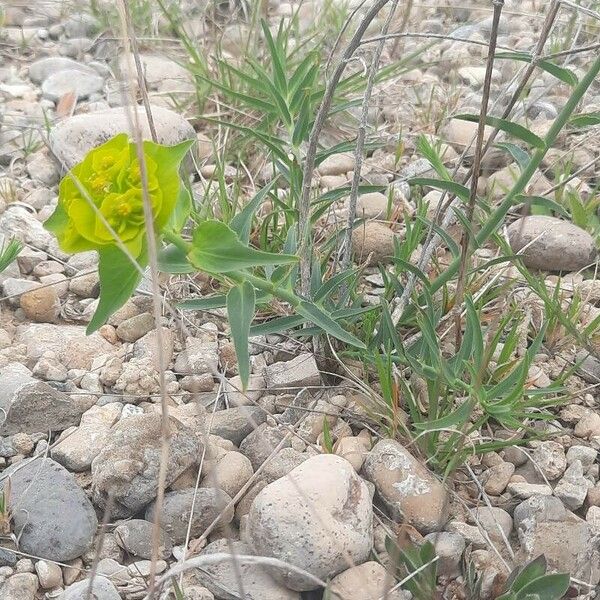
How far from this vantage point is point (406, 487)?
5.40ft

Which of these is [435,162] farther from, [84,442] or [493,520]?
[84,442]

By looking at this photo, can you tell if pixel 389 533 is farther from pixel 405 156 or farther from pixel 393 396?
pixel 405 156

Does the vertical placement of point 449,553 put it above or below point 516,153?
below

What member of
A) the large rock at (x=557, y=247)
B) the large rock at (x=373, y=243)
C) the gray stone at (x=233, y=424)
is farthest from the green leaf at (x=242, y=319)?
the large rock at (x=557, y=247)

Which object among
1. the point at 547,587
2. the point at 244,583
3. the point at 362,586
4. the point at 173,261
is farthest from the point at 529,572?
the point at 173,261

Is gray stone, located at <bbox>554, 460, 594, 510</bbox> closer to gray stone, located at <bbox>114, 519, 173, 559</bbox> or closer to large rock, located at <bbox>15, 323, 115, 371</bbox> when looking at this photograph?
gray stone, located at <bbox>114, 519, 173, 559</bbox>

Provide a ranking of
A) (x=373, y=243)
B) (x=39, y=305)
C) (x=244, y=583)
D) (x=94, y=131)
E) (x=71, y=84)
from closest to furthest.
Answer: (x=244, y=583) < (x=39, y=305) < (x=373, y=243) < (x=94, y=131) < (x=71, y=84)

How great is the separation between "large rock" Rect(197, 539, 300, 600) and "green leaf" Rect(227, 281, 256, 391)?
322mm

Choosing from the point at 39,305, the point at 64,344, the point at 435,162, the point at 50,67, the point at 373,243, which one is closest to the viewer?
the point at 435,162

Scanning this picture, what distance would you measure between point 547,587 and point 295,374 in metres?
0.74

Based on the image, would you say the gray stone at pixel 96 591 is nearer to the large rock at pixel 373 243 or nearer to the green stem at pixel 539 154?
the green stem at pixel 539 154

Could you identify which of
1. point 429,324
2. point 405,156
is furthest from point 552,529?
point 405,156

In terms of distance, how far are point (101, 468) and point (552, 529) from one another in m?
0.87

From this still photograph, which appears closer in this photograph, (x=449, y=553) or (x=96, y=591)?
(x=96, y=591)
